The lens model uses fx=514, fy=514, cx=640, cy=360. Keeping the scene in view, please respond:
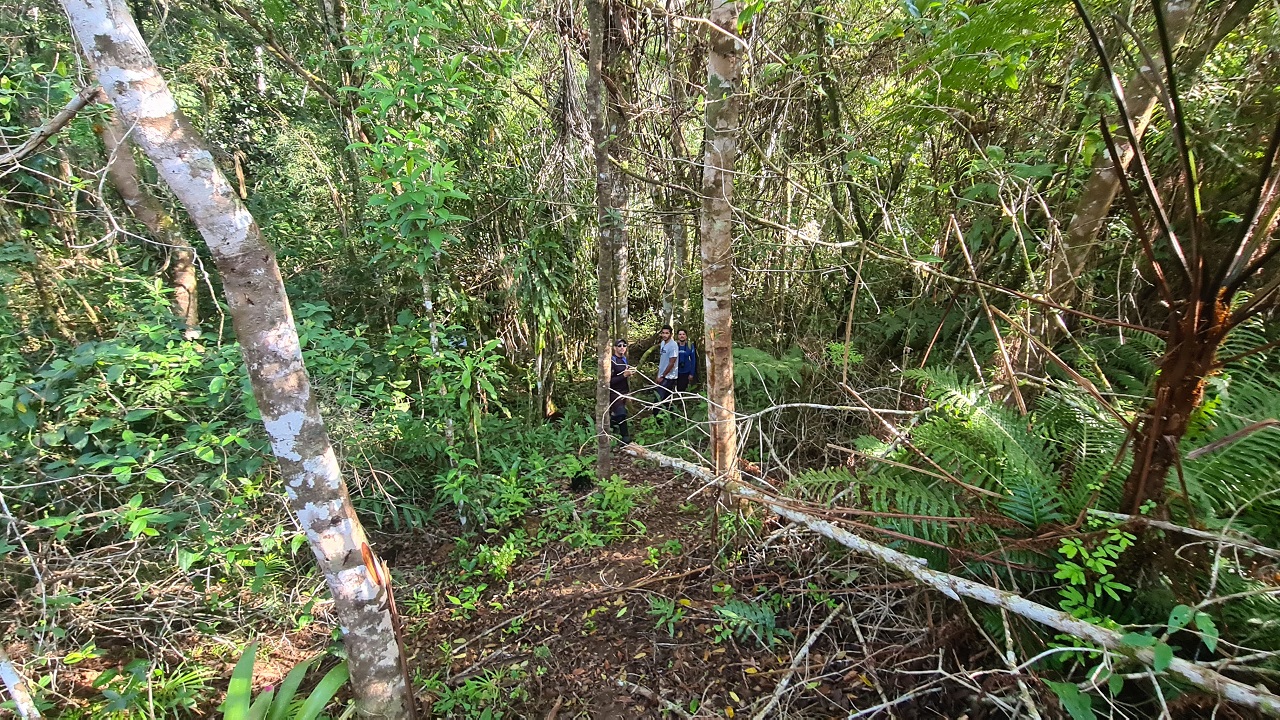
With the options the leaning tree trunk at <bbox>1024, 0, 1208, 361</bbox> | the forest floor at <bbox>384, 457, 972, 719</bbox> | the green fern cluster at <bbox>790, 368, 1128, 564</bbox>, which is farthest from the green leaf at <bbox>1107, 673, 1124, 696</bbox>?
the leaning tree trunk at <bbox>1024, 0, 1208, 361</bbox>

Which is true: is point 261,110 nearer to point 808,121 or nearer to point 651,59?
point 651,59

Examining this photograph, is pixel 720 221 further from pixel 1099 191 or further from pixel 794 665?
pixel 794 665

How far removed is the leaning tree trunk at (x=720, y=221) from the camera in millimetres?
2799

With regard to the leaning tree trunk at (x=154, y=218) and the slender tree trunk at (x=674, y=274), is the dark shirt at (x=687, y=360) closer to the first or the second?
the slender tree trunk at (x=674, y=274)

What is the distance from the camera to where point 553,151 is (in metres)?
4.67

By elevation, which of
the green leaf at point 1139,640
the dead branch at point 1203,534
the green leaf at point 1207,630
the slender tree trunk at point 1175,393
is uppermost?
the slender tree trunk at point 1175,393

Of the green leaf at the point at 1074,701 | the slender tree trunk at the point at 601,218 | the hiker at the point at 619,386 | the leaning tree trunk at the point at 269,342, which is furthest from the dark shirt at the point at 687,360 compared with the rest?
the green leaf at the point at 1074,701

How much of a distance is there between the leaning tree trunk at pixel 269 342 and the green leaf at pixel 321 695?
7.4 inches

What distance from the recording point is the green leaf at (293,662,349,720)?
8.36 ft

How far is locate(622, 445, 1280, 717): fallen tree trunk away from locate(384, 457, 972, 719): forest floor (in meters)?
0.27

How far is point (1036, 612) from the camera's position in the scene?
194cm

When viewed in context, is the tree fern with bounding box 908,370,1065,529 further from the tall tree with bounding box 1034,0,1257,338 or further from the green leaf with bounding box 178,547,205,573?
the green leaf with bounding box 178,547,205,573

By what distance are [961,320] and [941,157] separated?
135 cm

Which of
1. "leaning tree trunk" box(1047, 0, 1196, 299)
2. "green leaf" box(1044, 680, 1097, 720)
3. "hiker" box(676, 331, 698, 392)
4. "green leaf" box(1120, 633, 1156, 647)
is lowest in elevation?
"hiker" box(676, 331, 698, 392)
